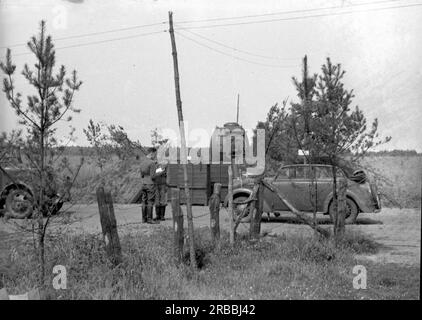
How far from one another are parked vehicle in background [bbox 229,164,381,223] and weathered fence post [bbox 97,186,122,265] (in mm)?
4712

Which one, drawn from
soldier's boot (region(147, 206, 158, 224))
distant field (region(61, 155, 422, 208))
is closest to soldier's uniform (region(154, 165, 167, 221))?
soldier's boot (region(147, 206, 158, 224))

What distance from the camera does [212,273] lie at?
5.77 meters

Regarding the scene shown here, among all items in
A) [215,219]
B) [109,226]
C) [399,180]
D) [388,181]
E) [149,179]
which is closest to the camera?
[109,226]

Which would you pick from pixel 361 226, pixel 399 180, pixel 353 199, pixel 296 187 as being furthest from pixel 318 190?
pixel 399 180

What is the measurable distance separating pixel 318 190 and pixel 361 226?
1.19 m

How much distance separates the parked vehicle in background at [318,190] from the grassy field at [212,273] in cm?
347

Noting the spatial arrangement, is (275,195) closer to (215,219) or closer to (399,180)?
(215,219)

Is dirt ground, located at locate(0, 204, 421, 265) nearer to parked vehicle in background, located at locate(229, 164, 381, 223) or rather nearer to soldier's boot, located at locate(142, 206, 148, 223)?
soldier's boot, located at locate(142, 206, 148, 223)

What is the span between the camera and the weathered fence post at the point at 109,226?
5.38 m

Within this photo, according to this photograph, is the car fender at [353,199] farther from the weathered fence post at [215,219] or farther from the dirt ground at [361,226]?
the weathered fence post at [215,219]

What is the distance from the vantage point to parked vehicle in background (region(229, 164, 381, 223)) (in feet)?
33.9

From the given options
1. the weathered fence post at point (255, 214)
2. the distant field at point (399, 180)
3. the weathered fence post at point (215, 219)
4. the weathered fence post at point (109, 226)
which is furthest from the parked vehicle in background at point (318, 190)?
the weathered fence post at point (109, 226)
